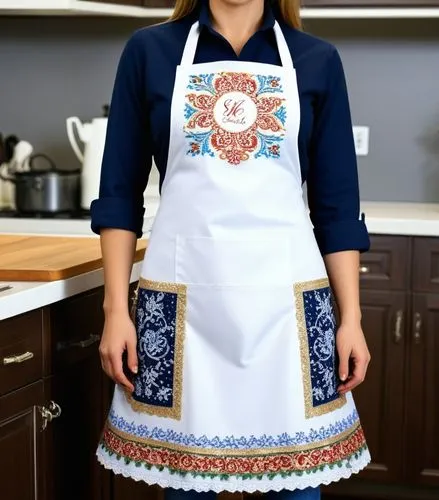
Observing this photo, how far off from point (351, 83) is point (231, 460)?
83.7 inches

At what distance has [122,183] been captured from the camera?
165cm

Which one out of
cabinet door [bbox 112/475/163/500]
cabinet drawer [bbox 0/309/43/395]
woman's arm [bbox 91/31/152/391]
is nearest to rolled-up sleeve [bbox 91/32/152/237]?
woman's arm [bbox 91/31/152/391]

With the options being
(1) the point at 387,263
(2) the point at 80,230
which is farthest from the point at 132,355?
(1) the point at 387,263

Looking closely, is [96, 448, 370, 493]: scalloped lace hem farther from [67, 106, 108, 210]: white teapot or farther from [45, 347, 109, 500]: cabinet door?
[67, 106, 108, 210]: white teapot

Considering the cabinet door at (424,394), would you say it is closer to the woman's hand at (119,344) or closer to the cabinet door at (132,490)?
the cabinet door at (132,490)

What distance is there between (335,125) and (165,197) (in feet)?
0.95

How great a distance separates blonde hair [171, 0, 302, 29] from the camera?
170cm

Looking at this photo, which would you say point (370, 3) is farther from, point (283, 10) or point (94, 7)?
point (283, 10)

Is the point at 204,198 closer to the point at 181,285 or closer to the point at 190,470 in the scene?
the point at 181,285

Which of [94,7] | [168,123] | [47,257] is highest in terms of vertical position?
[94,7]

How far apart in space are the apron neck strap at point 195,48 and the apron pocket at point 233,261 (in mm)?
275

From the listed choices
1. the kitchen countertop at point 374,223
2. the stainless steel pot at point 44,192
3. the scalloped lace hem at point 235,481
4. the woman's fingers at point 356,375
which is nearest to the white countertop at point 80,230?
the kitchen countertop at point 374,223

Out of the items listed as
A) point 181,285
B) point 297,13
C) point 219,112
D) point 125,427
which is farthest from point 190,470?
point 297,13

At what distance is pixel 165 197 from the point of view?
1.63 meters
